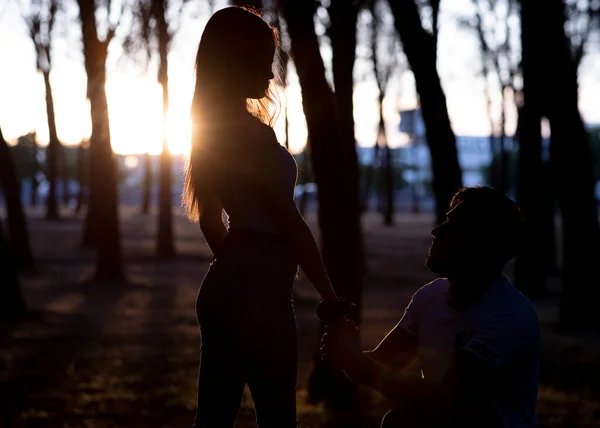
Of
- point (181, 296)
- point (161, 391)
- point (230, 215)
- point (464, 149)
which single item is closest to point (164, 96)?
point (181, 296)

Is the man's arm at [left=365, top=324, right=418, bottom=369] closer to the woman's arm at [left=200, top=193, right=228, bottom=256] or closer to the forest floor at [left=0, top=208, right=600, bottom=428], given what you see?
the woman's arm at [left=200, top=193, right=228, bottom=256]

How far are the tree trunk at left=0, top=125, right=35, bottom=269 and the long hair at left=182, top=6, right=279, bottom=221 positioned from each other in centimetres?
1461

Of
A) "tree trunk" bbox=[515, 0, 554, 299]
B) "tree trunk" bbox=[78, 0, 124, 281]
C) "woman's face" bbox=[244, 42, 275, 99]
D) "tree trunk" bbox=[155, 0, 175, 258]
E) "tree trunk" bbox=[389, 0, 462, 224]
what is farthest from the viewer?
"tree trunk" bbox=[155, 0, 175, 258]

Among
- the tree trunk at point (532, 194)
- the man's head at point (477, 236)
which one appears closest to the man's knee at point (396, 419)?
the man's head at point (477, 236)

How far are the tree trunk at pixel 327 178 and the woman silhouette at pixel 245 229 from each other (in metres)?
3.57

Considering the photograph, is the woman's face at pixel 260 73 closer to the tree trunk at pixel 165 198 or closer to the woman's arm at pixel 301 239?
the woman's arm at pixel 301 239

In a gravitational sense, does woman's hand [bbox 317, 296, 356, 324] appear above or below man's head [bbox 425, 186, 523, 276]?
below

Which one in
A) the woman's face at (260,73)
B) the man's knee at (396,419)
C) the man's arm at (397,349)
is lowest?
the man's knee at (396,419)

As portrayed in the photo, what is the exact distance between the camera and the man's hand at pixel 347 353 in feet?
9.73

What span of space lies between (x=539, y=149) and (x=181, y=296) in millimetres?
7302

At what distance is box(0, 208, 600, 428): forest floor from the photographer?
739 centimetres

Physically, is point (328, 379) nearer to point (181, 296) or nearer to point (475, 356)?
point (475, 356)

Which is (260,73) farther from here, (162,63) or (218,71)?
(162,63)

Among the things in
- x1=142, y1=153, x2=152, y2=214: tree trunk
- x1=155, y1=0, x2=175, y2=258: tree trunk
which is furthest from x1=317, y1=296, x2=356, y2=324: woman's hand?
x1=142, y1=153, x2=152, y2=214: tree trunk
